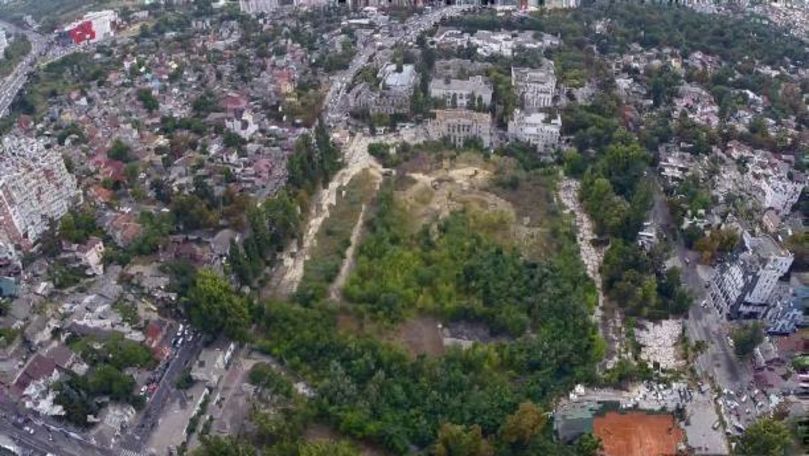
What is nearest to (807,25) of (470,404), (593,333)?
(593,333)

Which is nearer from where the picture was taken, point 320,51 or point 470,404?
point 470,404

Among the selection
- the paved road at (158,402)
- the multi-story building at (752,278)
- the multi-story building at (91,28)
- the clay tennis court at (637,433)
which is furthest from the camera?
the multi-story building at (91,28)

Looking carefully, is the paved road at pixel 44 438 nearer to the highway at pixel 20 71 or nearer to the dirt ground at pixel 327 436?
the dirt ground at pixel 327 436

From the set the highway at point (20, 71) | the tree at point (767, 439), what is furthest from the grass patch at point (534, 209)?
the highway at point (20, 71)

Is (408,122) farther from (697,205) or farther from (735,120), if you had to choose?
(735,120)

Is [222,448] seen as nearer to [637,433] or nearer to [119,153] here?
[637,433]

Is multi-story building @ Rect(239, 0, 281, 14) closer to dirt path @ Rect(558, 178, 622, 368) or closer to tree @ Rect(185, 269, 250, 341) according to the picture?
dirt path @ Rect(558, 178, 622, 368)
